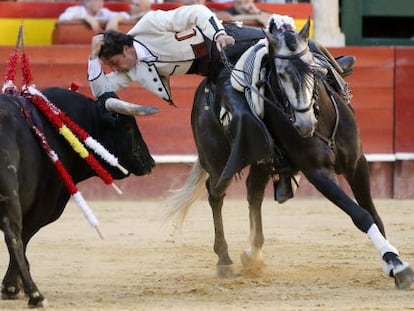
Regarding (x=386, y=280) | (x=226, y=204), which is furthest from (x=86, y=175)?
(x=226, y=204)

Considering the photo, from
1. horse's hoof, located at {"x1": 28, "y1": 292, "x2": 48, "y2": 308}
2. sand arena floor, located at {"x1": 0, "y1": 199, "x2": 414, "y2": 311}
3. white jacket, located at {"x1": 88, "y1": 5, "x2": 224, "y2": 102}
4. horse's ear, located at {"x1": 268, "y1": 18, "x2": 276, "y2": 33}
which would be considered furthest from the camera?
white jacket, located at {"x1": 88, "y1": 5, "x2": 224, "y2": 102}

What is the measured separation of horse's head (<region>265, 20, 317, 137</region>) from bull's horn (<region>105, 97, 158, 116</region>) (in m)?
0.69

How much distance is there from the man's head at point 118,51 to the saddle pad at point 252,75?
622mm

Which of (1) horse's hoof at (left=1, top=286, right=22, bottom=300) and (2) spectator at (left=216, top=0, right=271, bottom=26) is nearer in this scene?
(1) horse's hoof at (left=1, top=286, right=22, bottom=300)

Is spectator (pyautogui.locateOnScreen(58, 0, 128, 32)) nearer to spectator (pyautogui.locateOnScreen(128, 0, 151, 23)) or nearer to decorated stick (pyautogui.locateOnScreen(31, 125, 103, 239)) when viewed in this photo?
spectator (pyautogui.locateOnScreen(128, 0, 151, 23))

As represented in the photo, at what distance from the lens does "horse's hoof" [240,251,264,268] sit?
7938 millimetres

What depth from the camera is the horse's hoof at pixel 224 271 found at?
7820mm

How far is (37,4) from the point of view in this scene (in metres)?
12.4

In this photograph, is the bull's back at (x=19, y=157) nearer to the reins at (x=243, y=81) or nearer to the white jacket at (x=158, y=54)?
the white jacket at (x=158, y=54)

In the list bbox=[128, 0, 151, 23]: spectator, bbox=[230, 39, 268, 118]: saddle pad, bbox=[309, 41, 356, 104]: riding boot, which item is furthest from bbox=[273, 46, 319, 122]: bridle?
bbox=[128, 0, 151, 23]: spectator

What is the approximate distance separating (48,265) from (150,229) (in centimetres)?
192

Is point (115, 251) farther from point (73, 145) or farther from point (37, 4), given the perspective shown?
point (37, 4)

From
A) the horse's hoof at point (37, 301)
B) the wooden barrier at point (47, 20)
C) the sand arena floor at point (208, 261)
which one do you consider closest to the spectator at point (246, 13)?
the wooden barrier at point (47, 20)

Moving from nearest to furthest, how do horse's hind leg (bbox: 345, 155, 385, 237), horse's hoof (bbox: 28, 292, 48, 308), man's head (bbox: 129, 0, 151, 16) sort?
horse's hoof (bbox: 28, 292, 48, 308) < horse's hind leg (bbox: 345, 155, 385, 237) < man's head (bbox: 129, 0, 151, 16)
